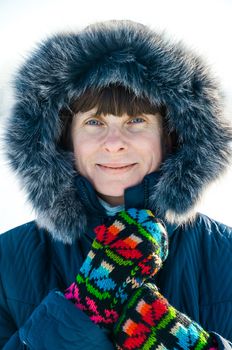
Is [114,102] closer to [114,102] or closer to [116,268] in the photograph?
[114,102]

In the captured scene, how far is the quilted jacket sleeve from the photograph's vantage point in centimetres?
102

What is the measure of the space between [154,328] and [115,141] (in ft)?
1.94

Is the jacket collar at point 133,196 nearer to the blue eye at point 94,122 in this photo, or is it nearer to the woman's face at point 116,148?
the woman's face at point 116,148

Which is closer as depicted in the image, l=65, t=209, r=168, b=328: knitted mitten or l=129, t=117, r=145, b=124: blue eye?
l=65, t=209, r=168, b=328: knitted mitten

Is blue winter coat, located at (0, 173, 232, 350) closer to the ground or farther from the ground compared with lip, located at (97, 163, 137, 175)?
closer to the ground

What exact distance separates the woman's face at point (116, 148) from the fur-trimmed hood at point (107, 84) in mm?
60

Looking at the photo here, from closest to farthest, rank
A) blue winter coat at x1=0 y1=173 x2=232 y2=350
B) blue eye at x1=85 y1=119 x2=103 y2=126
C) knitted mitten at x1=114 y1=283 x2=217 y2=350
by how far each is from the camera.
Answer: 1. knitted mitten at x1=114 y1=283 x2=217 y2=350
2. blue winter coat at x1=0 y1=173 x2=232 y2=350
3. blue eye at x1=85 y1=119 x2=103 y2=126

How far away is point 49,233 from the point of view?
1.44 m

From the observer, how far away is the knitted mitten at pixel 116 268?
1056 mm

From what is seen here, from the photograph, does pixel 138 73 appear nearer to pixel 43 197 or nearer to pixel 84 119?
pixel 84 119

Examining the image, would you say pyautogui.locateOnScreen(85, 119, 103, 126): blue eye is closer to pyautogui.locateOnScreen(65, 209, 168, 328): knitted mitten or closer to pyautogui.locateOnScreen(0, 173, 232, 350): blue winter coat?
pyautogui.locateOnScreen(0, 173, 232, 350): blue winter coat

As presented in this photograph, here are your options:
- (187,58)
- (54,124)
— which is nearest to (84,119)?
(54,124)

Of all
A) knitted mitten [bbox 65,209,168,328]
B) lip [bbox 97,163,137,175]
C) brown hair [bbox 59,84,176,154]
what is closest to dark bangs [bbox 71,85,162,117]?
brown hair [bbox 59,84,176,154]

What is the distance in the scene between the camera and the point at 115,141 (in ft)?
4.21
